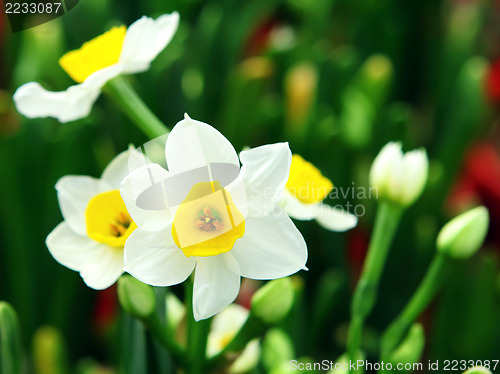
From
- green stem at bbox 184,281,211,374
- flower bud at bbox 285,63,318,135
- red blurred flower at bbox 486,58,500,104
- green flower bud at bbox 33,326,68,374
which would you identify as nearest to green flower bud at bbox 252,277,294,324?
green stem at bbox 184,281,211,374

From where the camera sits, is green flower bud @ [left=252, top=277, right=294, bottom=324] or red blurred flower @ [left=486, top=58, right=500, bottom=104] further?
red blurred flower @ [left=486, top=58, right=500, bottom=104]

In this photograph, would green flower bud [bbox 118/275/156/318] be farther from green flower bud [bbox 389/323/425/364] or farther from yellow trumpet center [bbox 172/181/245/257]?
green flower bud [bbox 389/323/425/364]

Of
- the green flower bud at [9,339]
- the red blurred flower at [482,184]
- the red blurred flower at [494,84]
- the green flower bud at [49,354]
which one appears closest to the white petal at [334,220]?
the green flower bud at [9,339]

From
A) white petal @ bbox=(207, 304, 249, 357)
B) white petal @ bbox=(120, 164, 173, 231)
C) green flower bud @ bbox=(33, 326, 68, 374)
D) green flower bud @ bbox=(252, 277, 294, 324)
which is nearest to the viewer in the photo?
white petal @ bbox=(120, 164, 173, 231)

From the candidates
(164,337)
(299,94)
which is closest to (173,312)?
(164,337)

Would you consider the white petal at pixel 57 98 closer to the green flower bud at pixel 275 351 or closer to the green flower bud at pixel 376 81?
the green flower bud at pixel 275 351

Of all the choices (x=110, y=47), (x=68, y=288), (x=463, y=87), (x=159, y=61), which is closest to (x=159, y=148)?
(x=110, y=47)

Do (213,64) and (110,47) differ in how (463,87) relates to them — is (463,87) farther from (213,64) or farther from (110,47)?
(110,47)
